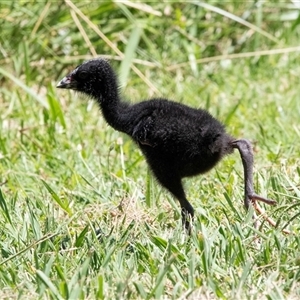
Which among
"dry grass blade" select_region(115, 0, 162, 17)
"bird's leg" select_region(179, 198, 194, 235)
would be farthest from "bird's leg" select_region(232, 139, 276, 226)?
"dry grass blade" select_region(115, 0, 162, 17)

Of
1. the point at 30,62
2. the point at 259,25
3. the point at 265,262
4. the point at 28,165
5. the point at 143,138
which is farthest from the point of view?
the point at 259,25

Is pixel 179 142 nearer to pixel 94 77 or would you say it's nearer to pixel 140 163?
pixel 94 77

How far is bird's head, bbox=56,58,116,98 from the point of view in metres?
4.33

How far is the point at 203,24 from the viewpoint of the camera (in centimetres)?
793

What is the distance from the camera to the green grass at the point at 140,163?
331cm

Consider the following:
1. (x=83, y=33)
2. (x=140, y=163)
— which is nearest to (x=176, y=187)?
(x=140, y=163)

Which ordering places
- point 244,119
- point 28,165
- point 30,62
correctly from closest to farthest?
point 28,165 → point 244,119 → point 30,62

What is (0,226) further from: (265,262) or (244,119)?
(244,119)

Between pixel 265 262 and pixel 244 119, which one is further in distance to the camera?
pixel 244 119

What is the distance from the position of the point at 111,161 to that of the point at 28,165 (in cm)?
53

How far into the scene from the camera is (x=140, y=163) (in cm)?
534

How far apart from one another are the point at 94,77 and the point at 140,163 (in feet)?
3.67

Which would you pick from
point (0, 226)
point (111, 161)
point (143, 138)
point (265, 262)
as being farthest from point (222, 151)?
point (111, 161)

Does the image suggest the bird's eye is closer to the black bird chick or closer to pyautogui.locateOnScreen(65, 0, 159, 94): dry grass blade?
the black bird chick
